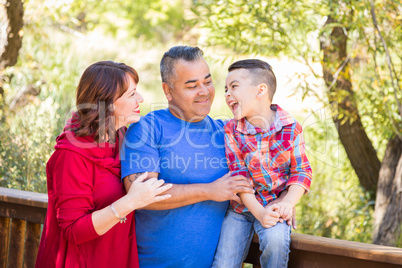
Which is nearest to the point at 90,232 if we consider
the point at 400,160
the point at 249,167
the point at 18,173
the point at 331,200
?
the point at 249,167

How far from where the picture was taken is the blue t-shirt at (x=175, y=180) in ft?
6.66

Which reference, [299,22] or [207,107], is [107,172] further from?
[299,22]

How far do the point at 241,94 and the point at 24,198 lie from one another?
1.24 meters

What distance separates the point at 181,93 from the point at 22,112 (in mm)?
2461

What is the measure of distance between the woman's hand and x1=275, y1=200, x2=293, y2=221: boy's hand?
46cm

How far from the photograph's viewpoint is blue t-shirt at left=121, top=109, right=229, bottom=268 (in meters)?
2.03

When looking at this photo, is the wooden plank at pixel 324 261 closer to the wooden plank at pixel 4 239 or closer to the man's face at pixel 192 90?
the man's face at pixel 192 90

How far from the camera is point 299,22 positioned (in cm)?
399

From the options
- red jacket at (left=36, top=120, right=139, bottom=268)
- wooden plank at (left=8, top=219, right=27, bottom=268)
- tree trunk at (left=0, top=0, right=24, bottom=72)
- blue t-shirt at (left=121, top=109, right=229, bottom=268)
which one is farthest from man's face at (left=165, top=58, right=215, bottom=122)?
tree trunk at (left=0, top=0, right=24, bottom=72)

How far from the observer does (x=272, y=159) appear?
2068 millimetres

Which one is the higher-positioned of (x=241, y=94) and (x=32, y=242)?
(x=241, y=94)

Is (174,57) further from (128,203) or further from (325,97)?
(325,97)

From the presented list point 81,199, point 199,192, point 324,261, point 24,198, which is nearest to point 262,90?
point 199,192

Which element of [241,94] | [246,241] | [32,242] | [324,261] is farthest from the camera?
[32,242]
